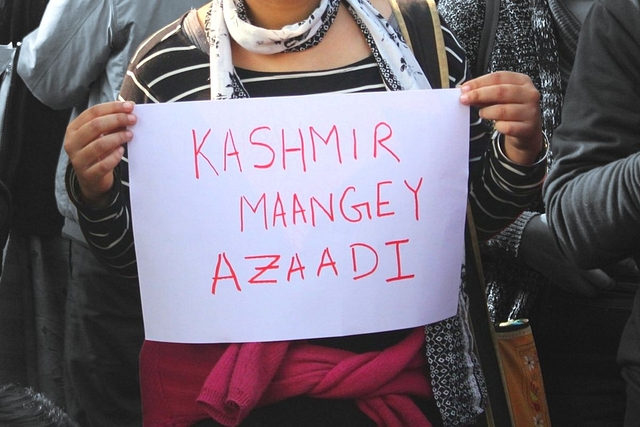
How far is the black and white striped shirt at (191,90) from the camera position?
5.49 ft

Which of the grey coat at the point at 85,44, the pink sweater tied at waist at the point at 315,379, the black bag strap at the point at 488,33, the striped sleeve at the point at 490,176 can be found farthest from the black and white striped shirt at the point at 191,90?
the grey coat at the point at 85,44

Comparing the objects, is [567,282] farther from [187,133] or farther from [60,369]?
[60,369]

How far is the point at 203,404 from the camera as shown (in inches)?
62.7

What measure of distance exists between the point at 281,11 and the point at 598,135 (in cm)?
55

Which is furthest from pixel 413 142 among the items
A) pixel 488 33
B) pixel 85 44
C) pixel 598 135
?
pixel 85 44

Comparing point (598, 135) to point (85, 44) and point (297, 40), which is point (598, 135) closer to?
point (297, 40)

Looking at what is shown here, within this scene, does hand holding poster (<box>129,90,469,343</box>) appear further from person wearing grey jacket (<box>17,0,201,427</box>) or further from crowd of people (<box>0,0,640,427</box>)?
person wearing grey jacket (<box>17,0,201,427</box>)

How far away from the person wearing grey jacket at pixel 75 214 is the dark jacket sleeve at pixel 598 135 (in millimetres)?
1488

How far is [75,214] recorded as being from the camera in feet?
9.52

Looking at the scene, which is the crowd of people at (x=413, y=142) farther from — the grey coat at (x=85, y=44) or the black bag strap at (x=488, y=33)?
the grey coat at (x=85, y=44)

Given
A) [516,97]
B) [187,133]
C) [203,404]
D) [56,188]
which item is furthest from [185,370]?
[56,188]

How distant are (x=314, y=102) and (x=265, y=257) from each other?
26cm

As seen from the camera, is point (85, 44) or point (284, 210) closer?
point (284, 210)

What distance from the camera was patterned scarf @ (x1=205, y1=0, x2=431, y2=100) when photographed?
164 cm
